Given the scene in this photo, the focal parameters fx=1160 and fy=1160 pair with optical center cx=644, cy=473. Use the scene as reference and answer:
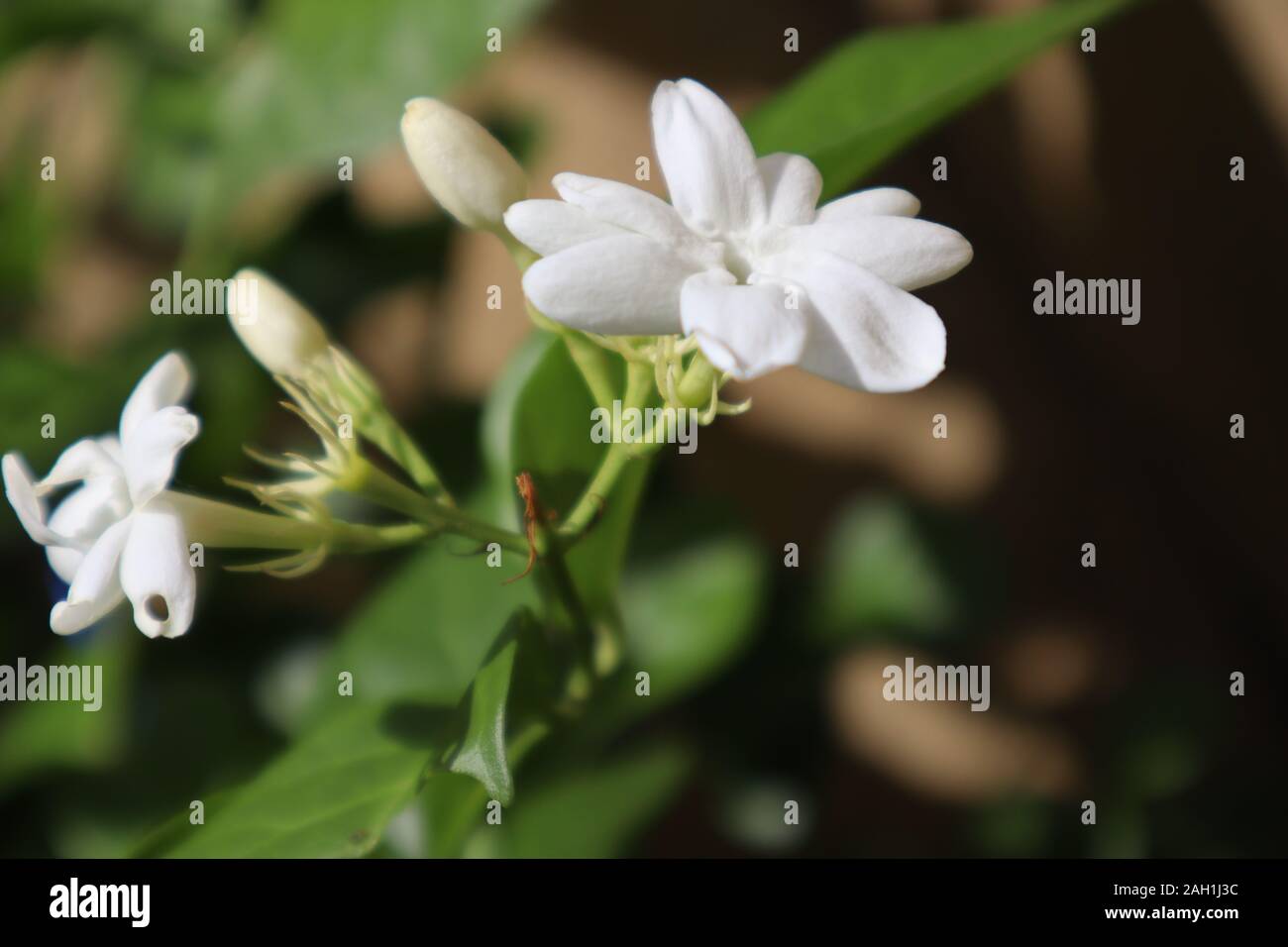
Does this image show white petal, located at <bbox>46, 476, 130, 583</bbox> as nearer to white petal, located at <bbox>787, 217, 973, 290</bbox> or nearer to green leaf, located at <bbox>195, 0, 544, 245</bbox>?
white petal, located at <bbox>787, 217, 973, 290</bbox>

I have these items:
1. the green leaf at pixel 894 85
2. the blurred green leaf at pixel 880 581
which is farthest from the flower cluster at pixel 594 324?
the blurred green leaf at pixel 880 581

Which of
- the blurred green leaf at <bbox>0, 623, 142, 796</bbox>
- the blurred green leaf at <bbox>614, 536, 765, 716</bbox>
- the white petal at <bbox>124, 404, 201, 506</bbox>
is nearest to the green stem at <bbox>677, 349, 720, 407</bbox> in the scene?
the white petal at <bbox>124, 404, 201, 506</bbox>

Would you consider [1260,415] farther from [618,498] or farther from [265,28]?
[265,28]

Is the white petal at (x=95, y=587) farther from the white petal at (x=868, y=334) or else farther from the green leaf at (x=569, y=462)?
the white petal at (x=868, y=334)

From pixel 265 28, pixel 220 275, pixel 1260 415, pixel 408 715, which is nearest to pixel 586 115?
pixel 265 28

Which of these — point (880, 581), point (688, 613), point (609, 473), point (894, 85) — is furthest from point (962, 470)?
point (609, 473)

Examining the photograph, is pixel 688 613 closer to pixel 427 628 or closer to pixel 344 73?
pixel 427 628
